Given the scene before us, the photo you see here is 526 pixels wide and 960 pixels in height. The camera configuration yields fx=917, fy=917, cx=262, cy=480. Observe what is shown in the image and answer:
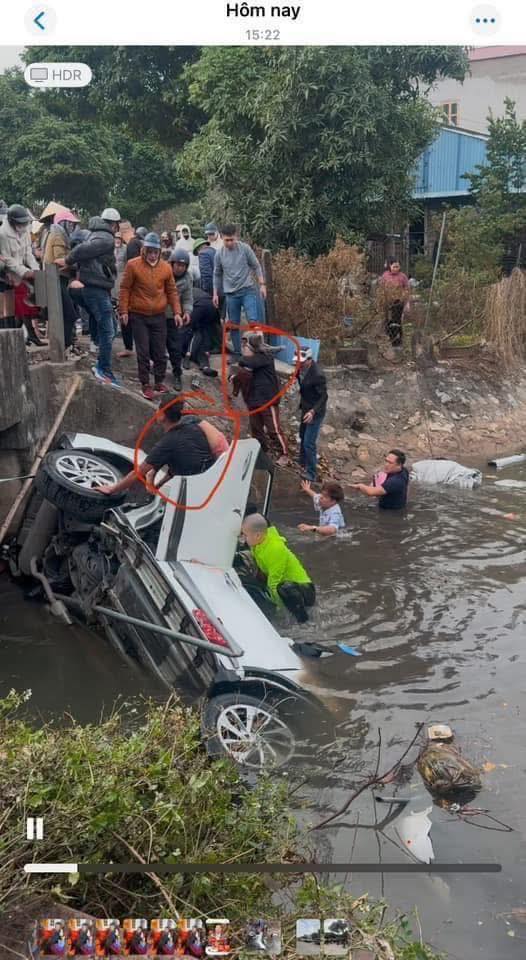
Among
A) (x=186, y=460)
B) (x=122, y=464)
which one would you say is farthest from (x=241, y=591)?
(x=122, y=464)

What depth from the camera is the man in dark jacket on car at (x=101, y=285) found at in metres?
8.55

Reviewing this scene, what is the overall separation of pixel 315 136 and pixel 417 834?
6.11 m

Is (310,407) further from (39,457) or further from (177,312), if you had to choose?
(39,457)

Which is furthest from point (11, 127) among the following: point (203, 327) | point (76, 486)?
point (76, 486)

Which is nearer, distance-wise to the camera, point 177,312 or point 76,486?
point 76,486

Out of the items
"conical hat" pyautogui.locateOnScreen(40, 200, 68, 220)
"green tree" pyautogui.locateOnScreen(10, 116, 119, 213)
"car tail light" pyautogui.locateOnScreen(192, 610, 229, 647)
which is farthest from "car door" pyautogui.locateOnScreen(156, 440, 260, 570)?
"conical hat" pyautogui.locateOnScreen(40, 200, 68, 220)

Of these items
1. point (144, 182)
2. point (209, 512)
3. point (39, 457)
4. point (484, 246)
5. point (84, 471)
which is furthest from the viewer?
point (144, 182)

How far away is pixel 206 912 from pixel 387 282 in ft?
21.4

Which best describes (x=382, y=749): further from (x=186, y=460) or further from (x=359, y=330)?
(x=359, y=330)

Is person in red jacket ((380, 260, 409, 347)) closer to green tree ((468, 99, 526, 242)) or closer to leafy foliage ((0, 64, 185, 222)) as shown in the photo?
green tree ((468, 99, 526, 242))

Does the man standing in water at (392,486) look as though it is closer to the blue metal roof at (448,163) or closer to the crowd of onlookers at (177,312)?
the crowd of onlookers at (177,312)

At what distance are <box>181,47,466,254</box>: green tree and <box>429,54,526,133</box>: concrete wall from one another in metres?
0.27

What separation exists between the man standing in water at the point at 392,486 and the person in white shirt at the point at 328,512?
533mm

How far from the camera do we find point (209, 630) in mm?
5156
